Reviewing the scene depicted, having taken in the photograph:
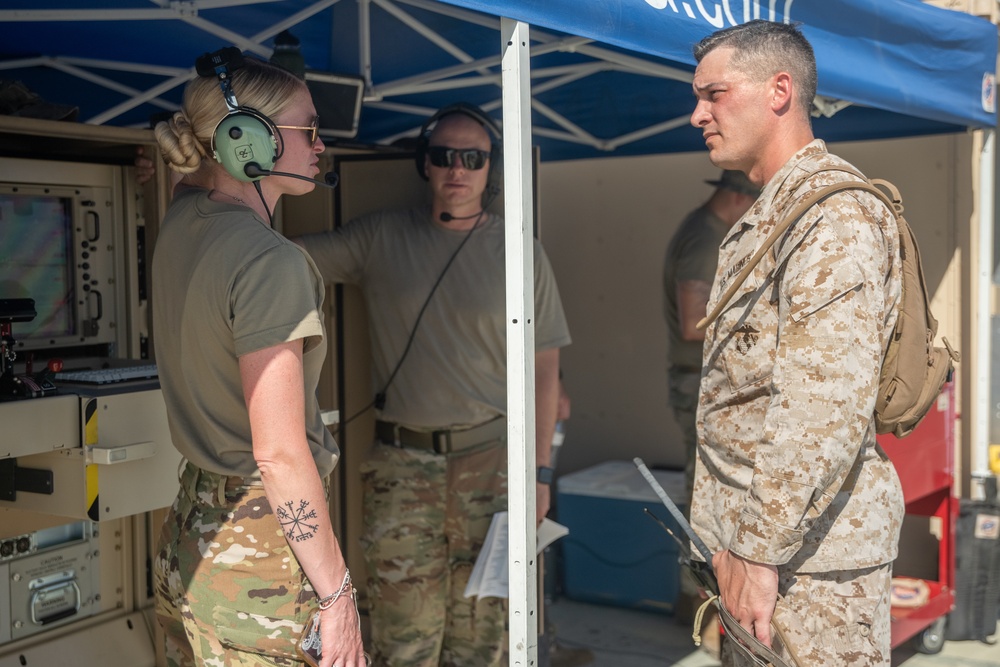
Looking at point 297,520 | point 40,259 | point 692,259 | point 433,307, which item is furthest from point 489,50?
point 297,520

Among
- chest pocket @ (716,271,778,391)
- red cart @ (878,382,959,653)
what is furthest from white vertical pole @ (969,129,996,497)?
chest pocket @ (716,271,778,391)

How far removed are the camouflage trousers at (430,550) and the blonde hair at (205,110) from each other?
4.78 ft

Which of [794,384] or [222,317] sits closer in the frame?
[222,317]

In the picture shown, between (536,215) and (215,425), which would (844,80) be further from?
(215,425)

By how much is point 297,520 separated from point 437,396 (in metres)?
1.38

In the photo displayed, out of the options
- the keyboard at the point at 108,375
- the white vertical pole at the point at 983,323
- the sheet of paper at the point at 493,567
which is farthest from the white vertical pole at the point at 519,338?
the white vertical pole at the point at 983,323

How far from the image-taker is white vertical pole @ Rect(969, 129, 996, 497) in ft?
15.1

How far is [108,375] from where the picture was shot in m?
2.40

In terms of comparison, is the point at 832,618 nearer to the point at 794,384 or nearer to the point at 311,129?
the point at 794,384

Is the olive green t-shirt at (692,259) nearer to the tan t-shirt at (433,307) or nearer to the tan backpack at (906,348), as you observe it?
the tan t-shirt at (433,307)

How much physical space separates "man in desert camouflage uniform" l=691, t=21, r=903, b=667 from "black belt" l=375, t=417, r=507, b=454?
99 cm

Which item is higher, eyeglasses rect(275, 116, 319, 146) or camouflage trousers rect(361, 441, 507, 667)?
eyeglasses rect(275, 116, 319, 146)

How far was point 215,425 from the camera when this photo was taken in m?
1.82

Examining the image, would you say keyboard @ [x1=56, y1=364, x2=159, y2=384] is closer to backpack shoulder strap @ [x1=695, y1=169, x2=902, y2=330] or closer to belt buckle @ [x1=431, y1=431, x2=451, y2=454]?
belt buckle @ [x1=431, y1=431, x2=451, y2=454]
